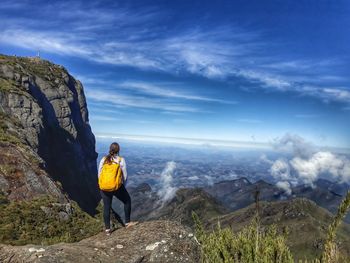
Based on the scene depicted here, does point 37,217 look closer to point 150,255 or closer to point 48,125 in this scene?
point 150,255

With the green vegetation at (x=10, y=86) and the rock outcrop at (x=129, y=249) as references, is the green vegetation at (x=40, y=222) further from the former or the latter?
the green vegetation at (x=10, y=86)

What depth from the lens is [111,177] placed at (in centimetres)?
1586

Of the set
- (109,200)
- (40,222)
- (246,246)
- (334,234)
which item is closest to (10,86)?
(40,222)

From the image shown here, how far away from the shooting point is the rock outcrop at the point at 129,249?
10891 mm

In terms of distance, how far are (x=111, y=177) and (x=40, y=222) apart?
6692cm

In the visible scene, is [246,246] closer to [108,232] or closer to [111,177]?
[108,232]

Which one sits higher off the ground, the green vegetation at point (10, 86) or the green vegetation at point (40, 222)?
the green vegetation at point (10, 86)

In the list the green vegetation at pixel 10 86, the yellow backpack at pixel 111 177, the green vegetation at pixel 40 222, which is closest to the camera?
the yellow backpack at pixel 111 177

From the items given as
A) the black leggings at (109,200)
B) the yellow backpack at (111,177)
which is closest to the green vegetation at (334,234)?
the yellow backpack at (111,177)

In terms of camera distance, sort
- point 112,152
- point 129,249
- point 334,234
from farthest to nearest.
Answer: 1. point 112,152
2. point 129,249
3. point 334,234

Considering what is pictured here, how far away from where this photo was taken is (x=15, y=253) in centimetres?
1113

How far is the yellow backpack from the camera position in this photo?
624 inches

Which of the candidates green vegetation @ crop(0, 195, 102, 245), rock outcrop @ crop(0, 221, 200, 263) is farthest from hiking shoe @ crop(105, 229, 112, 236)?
green vegetation @ crop(0, 195, 102, 245)

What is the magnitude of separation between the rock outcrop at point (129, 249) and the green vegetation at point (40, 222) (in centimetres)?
5220
